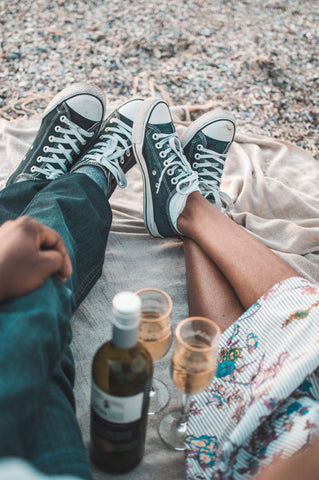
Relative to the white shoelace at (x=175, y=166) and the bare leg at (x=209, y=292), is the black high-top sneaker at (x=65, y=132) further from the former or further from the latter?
the bare leg at (x=209, y=292)

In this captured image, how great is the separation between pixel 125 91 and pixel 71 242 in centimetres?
199

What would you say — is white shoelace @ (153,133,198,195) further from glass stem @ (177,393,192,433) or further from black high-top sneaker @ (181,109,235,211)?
glass stem @ (177,393,192,433)

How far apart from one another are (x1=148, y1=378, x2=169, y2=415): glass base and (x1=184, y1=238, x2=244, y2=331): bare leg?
0.25 m

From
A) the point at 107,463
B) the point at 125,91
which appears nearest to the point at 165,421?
the point at 107,463

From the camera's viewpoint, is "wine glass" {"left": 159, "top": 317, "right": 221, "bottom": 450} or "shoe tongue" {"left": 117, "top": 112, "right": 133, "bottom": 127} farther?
"shoe tongue" {"left": 117, "top": 112, "right": 133, "bottom": 127}

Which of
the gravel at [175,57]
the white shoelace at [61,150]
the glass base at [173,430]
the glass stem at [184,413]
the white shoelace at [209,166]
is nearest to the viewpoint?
the glass stem at [184,413]

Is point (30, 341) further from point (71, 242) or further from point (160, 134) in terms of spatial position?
point (160, 134)

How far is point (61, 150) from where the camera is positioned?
188cm

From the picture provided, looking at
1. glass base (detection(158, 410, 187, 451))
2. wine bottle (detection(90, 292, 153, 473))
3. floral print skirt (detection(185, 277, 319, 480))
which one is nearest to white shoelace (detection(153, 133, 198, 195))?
floral print skirt (detection(185, 277, 319, 480))

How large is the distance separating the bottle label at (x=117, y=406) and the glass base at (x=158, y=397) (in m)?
0.39

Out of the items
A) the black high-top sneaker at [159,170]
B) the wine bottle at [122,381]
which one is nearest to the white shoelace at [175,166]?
the black high-top sneaker at [159,170]

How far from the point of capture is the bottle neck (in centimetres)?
81

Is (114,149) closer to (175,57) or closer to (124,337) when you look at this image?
(124,337)

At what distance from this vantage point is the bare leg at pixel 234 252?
1.39 metres
